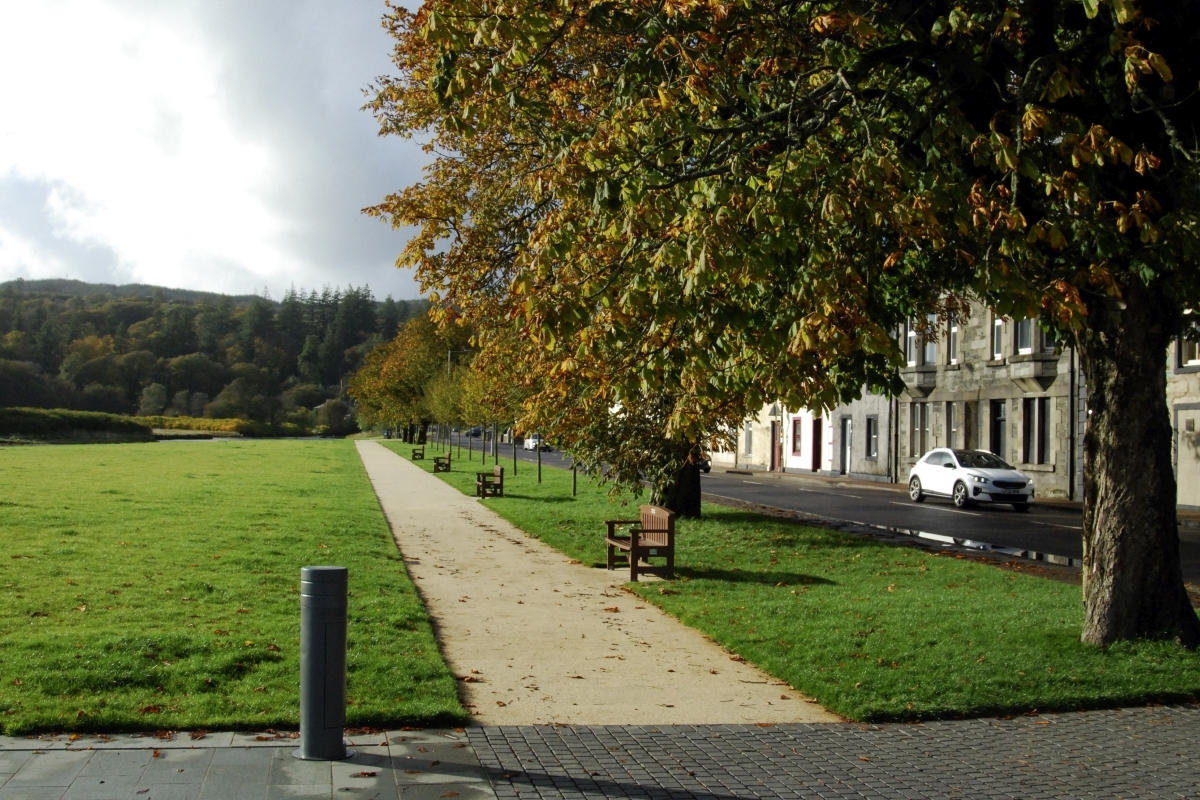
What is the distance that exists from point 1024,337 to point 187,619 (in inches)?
1320

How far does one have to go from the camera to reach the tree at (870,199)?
787 cm

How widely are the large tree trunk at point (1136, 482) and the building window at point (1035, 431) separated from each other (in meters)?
29.5

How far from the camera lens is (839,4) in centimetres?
873

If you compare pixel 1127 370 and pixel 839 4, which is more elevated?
pixel 839 4

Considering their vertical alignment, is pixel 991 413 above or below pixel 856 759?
above

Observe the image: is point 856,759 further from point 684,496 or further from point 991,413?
point 991,413

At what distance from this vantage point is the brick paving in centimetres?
585

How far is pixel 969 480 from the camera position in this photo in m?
29.6

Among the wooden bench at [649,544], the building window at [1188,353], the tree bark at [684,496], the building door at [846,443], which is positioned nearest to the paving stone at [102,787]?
the wooden bench at [649,544]

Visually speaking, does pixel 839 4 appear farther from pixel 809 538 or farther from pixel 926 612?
pixel 809 538

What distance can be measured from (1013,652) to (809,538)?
10439 millimetres

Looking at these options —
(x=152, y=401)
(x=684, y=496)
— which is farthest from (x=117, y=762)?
(x=152, y=401)

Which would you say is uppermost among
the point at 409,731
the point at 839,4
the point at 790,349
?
the point at 839,4

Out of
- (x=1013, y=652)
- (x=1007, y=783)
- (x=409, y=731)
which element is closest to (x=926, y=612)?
(x=1013, y=652)
